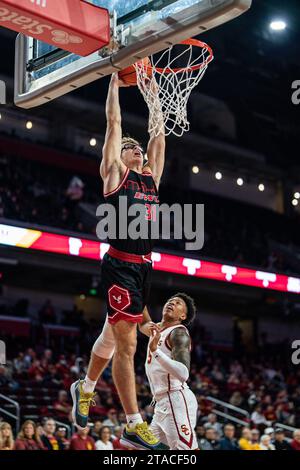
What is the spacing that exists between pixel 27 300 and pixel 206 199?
22.9 ft

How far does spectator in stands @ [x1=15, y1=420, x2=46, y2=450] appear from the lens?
10828 millimetres

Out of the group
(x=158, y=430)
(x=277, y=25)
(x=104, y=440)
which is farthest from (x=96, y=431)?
(x=277, y=25)

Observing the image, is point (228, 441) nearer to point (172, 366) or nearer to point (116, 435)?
point (116, 435)

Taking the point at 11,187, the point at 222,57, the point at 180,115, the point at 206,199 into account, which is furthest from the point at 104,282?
the point at 206,199

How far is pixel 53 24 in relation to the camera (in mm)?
4754

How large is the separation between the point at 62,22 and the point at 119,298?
1.74m

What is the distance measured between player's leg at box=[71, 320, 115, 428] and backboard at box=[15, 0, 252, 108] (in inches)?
67.4

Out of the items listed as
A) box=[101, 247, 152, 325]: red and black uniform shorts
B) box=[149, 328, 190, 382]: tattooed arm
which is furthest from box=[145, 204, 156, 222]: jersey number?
box=[149, 328, 190, 382]: tattooed arm

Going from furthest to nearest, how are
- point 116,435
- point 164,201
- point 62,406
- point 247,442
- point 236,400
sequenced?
1. point 164,201
2. point 236,400
3. point 62,406
4. point 247,442
5. point 116,435

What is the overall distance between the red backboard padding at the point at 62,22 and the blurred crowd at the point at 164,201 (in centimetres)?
1295

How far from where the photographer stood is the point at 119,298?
199 inches

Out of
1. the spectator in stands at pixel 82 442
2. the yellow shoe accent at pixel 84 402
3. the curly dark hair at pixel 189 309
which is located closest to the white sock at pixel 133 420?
the yellow shoe accent at pixel 84 402

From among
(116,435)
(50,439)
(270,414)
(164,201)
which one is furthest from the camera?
(164,201)

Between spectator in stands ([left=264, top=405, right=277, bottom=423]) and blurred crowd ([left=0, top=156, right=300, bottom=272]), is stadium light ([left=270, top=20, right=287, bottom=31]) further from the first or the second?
spectator in stands ([left=264, top=405, right=277, bottom=423])
